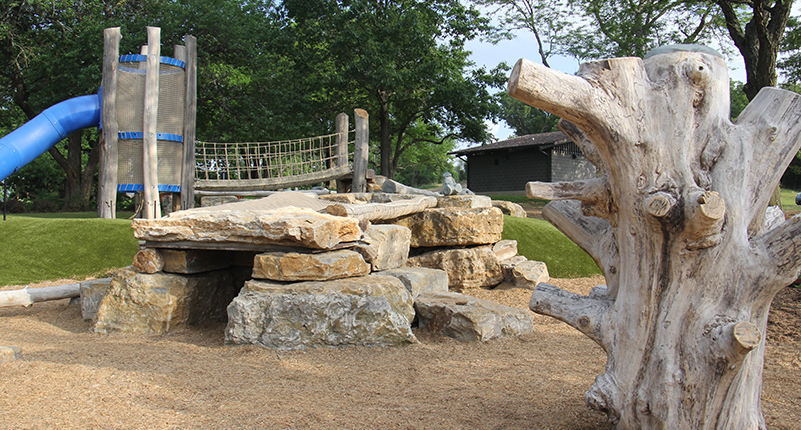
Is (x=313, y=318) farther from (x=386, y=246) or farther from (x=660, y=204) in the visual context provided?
(x=660, y=204)

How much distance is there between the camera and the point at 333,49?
17.2m

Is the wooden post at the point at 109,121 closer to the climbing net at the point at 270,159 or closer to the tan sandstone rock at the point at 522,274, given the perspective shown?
the climbing net at the point at 270,159

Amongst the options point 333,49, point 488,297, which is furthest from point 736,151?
point 333,49

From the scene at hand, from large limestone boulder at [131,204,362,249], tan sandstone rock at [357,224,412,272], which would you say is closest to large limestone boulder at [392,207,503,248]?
tan sandstone rock at [357,224,412,272]

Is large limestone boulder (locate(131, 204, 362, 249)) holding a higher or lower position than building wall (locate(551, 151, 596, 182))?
lower

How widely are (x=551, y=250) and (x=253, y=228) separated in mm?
6261

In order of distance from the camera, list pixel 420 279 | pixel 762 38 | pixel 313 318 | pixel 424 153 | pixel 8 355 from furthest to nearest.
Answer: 1. pixel 424 153
2. pixel 762 38
3. pixel 420 279
4. pixel 313 318
5. pixel 8 355

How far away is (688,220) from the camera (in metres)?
1.95

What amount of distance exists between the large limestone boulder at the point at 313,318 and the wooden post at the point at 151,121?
605cm

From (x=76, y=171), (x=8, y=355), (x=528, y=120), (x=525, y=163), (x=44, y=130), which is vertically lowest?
(x=8, y=355)

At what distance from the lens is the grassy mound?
28.5 feet

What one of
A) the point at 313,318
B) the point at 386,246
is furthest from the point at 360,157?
the point at 313,318

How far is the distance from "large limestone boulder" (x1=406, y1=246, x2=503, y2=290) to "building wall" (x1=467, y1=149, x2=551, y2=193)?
51.8 feet

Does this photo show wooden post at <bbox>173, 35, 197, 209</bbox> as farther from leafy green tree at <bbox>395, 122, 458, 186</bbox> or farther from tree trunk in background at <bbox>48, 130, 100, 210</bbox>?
leafy green tree at <bbox>395, 122, 458, 186</bbox>
